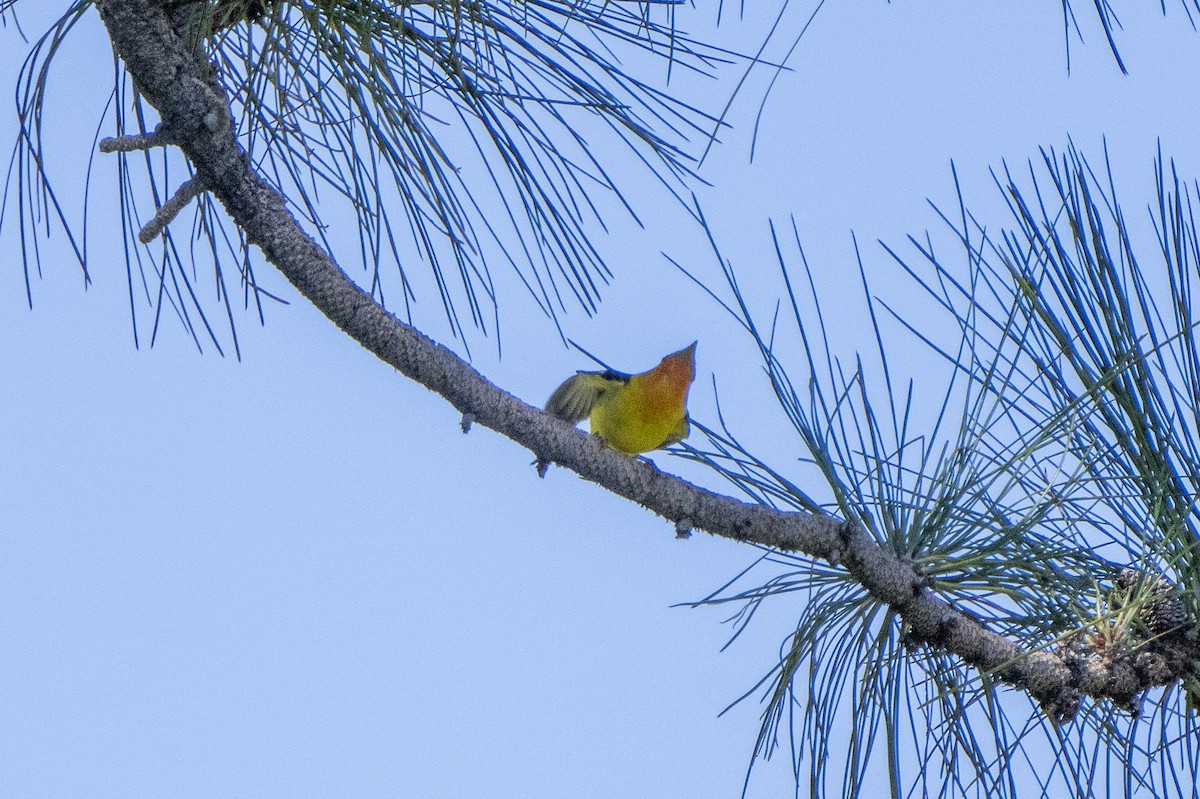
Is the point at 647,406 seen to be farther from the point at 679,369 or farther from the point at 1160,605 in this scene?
the point at 1160,605

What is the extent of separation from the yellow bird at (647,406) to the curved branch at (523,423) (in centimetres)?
44

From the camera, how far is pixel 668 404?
69.4 inches

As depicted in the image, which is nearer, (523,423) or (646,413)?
(523,423)

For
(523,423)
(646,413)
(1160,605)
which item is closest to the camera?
(523,423)

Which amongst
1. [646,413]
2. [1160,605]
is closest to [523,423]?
[646,413]

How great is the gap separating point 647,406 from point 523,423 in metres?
0.62

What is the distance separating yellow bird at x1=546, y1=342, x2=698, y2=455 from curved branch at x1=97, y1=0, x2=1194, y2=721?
1.45 ft

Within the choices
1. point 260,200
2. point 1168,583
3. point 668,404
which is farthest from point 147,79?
point 1168,583

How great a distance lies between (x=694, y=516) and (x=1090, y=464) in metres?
0.47

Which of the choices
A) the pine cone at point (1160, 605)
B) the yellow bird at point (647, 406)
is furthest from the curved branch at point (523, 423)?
the yellow bird at point (647, 406)

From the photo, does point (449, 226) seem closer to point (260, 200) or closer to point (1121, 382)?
point (260, 200)

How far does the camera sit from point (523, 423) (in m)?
1.15

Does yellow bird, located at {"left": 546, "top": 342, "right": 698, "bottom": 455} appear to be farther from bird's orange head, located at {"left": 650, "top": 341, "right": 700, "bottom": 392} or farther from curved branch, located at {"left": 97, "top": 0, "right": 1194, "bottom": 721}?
curved branch, located at {"left": 97, "top": 0, "right": 1194, "bottom": 721}

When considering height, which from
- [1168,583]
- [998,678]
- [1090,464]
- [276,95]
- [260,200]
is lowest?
[998,678]
